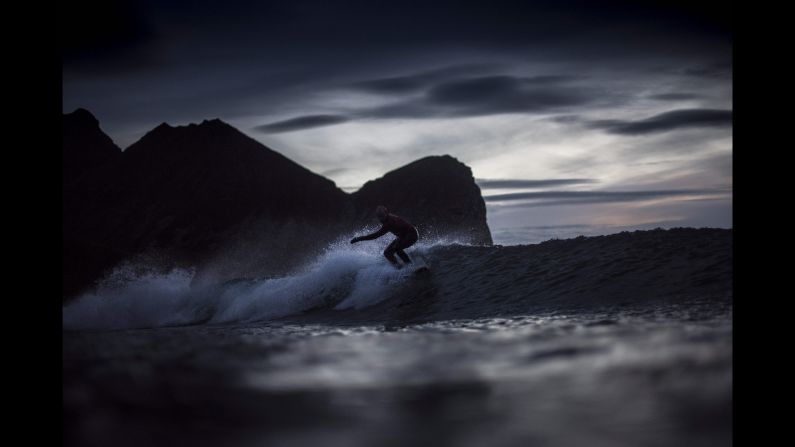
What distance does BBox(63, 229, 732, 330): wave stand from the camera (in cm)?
992

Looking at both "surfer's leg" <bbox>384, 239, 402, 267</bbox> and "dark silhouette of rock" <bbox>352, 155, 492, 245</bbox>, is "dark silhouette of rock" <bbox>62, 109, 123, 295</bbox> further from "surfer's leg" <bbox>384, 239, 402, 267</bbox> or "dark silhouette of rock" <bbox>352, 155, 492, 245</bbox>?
"surfer's leg" <bbox>384, 239, 402, 267</bbox>

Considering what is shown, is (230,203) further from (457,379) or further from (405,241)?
(457,379)

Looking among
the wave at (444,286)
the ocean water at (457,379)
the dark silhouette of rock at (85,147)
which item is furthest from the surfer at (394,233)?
the dark silhouette of rock at (85,147)

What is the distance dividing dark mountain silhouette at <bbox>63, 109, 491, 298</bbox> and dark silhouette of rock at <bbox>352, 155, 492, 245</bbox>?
5.4 inches

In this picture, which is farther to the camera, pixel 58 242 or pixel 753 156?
pixel 753 156

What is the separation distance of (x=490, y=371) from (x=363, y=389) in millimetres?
1005

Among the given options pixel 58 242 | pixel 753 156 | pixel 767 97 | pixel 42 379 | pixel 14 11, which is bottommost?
pixel 42 379

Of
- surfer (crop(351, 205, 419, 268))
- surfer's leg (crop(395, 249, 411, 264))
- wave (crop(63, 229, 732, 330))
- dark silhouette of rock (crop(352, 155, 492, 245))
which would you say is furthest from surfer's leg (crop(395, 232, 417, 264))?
dark silhouette of rock (crop(352, 155, 492, 245))

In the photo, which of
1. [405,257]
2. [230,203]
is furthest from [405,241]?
[230,203]

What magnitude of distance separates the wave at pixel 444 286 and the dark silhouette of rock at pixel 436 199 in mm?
51974

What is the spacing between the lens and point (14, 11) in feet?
7.61

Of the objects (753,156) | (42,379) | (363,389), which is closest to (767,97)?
(753,156)

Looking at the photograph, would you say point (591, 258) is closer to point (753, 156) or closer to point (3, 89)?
point (753, 156)

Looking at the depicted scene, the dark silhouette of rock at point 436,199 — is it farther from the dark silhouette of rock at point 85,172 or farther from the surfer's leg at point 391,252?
the surfer's leg at point 391,252
